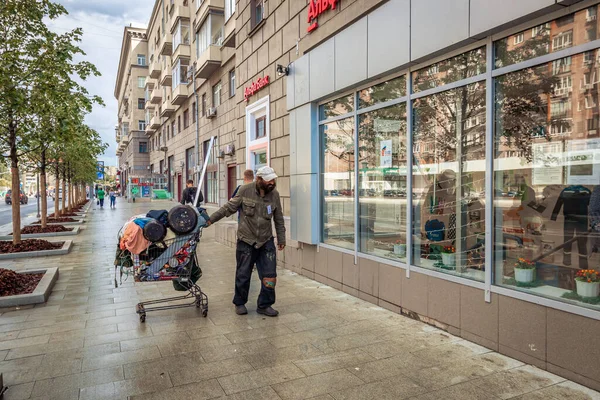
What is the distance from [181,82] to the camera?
87.9 ft

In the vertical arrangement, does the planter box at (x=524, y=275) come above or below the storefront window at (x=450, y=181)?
below

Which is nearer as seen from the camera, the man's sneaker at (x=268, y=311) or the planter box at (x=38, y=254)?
the man's sneaker at (x=268, y=311)

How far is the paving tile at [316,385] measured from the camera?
3.23 meters

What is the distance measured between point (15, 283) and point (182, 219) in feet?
11.1

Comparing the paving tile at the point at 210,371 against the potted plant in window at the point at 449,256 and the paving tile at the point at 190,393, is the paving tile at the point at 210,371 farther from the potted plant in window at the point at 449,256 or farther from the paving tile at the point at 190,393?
the potted plant in window at the point at 449,256

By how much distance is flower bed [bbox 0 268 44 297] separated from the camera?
605 cm

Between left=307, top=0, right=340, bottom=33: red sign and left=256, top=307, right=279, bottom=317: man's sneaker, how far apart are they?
4495 mm

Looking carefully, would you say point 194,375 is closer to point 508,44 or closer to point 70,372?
point 70,372

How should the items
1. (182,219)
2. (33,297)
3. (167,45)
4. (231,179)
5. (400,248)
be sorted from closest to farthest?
(182,219), (400,248), (33,297), (231,179), (167,45)

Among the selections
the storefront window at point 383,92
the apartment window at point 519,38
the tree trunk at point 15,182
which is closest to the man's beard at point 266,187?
the storefront window at point 383,92

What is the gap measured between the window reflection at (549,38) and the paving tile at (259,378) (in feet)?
11.2

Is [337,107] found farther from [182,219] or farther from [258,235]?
[182,219]

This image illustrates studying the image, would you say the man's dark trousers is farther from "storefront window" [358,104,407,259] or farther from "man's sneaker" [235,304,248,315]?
"storefront window" [358,104,407,259]

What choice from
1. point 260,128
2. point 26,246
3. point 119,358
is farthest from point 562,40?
point 26,246
